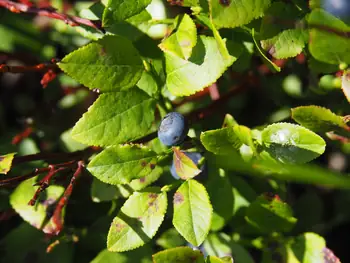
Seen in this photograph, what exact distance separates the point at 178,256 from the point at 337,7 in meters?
0.65

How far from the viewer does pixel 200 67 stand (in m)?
1.19

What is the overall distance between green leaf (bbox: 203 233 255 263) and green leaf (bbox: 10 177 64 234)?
16.1 inches

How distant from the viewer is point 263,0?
1.16 metres

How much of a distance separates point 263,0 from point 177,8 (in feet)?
1.88

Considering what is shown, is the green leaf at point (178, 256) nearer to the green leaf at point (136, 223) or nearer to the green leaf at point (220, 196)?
the green leaf at point (136, 223)

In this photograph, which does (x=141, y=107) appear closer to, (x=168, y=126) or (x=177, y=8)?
(x=168, y=126)

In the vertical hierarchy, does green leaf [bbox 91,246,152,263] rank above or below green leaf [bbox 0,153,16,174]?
below

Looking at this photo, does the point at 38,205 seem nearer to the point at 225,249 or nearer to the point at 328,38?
the point at 225,249

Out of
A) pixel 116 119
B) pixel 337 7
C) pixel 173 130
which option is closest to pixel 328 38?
pixel 337 7

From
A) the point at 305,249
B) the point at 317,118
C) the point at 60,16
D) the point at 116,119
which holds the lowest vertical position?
Answer: the point at 305,249

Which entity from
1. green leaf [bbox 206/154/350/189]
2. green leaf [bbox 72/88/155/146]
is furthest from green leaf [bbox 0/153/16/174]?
green leaf [bbox 206/154/350/189]

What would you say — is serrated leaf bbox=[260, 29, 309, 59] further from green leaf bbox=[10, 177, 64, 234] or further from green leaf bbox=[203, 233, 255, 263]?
green leaf bbox=[10, 177, 64, 234]

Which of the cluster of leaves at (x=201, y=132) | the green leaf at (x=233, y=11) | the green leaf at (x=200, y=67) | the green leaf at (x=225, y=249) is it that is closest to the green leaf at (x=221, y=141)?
the cluster of leaves at (x=201, y=132)

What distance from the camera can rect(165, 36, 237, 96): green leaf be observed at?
3.87 feet
